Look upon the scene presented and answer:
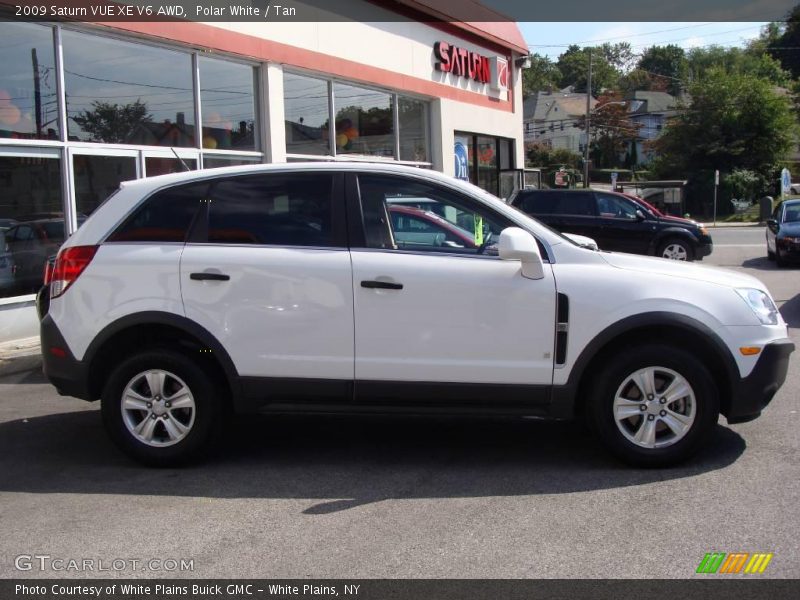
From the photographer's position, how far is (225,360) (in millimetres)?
5293

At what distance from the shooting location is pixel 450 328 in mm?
5125

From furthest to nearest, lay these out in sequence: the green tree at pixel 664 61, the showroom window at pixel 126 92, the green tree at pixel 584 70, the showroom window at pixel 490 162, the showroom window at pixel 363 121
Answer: the green tree at pixel 664 61 < the green tree at pixel 584 70 < the showroom window at pixel 490 162 < the showroom window at pixel 363 121 < the showroom window at pixel 126 92

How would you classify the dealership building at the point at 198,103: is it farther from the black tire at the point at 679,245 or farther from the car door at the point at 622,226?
the black tire at the point at 679,245

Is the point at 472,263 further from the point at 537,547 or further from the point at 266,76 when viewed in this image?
the point at 266,76

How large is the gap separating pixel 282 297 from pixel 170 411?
41.7 inches

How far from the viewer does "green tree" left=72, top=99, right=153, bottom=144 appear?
1090cm

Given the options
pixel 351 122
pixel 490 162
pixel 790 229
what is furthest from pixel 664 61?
pixel 351 122

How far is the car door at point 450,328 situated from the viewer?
16.7ft

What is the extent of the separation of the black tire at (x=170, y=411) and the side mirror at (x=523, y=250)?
2.07 m

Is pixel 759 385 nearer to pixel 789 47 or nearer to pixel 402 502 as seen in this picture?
pixel 402 502

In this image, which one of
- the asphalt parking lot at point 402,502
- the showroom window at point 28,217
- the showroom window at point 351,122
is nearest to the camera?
the asphalt parking lot at point 402,502

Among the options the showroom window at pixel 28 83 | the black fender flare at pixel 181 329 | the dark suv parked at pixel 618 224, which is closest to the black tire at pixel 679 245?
the dark suv parked at pixel 618 224

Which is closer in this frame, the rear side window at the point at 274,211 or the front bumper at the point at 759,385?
the front bumper at the point at 759,385

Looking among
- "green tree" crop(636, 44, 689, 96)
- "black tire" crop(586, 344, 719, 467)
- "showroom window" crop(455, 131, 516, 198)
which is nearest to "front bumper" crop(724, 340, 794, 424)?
"black tire" crop(586, 344, 719, 467)
